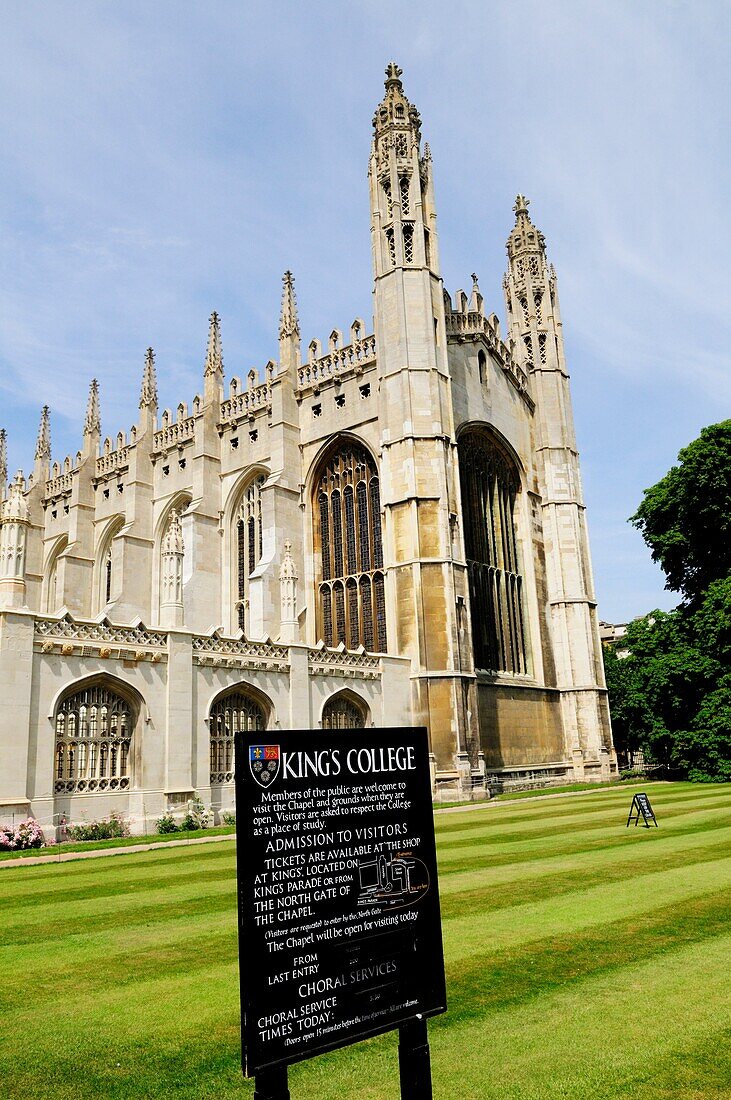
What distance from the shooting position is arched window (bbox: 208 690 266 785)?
828 inches

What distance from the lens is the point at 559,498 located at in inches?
1512

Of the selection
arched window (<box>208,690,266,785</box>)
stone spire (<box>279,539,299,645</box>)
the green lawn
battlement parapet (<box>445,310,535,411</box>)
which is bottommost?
the green lawn

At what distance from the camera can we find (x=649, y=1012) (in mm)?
5105

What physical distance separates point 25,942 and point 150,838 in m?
9.90

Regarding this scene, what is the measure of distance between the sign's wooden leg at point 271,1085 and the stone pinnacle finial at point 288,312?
3502cm

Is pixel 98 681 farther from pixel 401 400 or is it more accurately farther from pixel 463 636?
pixel 401 400

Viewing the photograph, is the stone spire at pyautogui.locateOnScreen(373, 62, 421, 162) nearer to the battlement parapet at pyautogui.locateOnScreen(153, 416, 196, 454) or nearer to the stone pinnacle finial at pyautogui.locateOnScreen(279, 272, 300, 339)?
the stone pinnacle finial at pyautogui.locateOnScreen(279, 272, 300, 339)

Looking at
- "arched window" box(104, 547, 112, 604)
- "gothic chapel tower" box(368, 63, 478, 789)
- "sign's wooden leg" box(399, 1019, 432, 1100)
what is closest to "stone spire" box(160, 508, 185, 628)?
"gothic chapel tower" box(368, 63, 478, 789)

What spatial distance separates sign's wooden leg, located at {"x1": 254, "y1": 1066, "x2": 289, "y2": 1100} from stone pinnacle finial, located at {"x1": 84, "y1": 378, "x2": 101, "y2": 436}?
45.7 m

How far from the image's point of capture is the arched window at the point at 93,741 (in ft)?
58.4

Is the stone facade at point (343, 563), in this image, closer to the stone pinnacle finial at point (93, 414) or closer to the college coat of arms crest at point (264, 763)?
the stone pinnacle finial at point (93, 414)

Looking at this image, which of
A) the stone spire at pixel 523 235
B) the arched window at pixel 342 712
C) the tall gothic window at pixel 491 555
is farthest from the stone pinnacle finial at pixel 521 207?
the arched window at pixel 342 712

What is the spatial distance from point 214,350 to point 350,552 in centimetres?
1336

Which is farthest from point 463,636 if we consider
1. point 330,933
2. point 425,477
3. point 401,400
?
point 330,933
